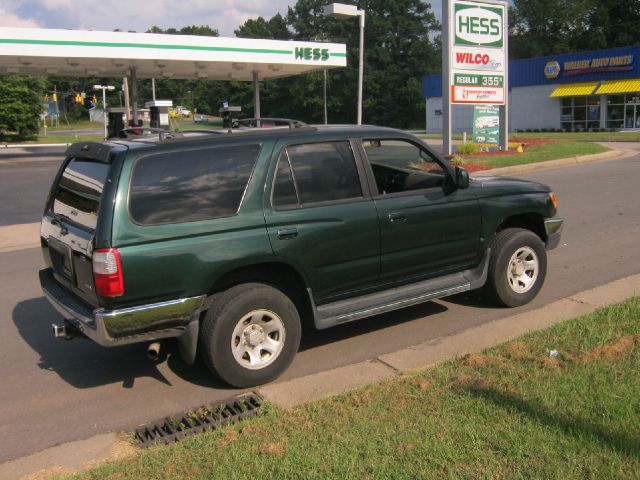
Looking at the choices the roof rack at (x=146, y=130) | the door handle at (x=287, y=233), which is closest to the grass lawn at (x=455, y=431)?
the door handle at (x=287, y=233)

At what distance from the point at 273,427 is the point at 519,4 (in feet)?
289

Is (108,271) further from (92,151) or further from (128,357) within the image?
(128,357)

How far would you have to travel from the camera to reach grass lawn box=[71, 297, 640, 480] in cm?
324

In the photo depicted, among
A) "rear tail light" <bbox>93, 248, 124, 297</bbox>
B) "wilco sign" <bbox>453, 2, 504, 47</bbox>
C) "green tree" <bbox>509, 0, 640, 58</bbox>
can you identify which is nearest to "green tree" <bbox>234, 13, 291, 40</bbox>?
"green tree" <bbox>509, 0, 640, 58</bbox>

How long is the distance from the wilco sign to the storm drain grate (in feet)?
65.1

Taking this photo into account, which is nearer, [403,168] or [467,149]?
[403,168]

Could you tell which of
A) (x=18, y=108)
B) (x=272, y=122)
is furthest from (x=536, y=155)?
(x=18, y=108)

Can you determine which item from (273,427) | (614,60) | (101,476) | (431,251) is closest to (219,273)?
(273,427)

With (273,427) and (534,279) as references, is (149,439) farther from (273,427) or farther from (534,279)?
(534,279)

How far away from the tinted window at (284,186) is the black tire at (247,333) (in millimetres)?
647

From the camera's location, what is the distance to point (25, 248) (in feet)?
34.2

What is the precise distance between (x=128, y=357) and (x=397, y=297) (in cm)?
232

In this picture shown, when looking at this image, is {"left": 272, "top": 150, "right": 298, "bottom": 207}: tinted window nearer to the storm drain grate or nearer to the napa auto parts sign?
the storm drain grate

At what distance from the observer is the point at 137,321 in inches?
165
